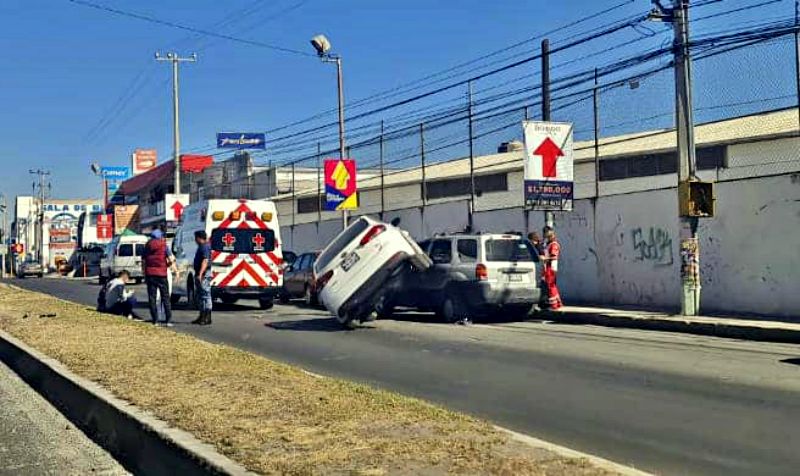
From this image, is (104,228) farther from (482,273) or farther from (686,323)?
(686,323)

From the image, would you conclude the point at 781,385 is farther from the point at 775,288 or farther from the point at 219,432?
the point at 775,288

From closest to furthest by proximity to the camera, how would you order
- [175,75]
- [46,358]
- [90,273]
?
[46,358], [175,75], [90,273]

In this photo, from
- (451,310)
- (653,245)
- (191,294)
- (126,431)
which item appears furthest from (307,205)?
(126,431)

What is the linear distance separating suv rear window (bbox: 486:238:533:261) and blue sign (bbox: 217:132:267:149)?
117 feet

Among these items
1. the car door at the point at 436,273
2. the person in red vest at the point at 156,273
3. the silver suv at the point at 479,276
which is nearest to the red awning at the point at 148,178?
the person in red vest at the point at 156,273

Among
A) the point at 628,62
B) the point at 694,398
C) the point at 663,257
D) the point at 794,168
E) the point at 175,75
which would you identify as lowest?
the point at 694,398

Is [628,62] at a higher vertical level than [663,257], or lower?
higher

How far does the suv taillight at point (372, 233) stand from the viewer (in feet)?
51.8

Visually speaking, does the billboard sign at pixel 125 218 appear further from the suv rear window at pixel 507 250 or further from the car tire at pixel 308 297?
the suv rear window at pixel 507 250

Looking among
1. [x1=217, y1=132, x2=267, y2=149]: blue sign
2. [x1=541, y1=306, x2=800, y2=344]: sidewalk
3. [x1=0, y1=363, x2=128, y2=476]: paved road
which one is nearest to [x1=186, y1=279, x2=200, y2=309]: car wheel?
[x1=541, y1=306, x2=800, y2=344]: sidewalk

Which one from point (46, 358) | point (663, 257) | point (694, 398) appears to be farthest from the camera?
point (663, 257)

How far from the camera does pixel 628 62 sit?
61.3 feet

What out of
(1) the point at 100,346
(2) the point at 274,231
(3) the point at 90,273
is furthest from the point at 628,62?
Answer: (3) the point at 90,273

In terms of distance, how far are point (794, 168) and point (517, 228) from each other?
744 cm
